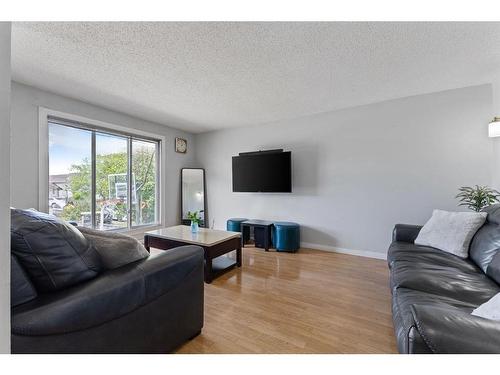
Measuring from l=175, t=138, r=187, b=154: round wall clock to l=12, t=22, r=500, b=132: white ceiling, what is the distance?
134 centimetres

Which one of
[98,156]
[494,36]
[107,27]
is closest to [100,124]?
[98,156]

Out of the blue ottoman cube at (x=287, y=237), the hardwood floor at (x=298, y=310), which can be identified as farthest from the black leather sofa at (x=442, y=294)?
the blue ottoman cube at (x=287, y=237)

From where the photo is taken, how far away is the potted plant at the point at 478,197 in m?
2.39

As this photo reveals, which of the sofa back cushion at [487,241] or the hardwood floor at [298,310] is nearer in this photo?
the hardwood floor at [298,310]

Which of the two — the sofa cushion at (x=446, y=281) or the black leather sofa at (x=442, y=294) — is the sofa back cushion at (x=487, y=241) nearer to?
the black leather sofa at (x=442, y=294)

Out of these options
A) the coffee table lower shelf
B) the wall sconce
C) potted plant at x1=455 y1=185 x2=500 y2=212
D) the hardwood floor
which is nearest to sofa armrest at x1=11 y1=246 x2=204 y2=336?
the hardwood floor

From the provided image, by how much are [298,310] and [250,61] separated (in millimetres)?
2298

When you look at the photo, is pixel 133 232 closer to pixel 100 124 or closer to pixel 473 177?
pixel 100 124

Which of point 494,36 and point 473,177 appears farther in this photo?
point 473,177

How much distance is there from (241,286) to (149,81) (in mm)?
2486

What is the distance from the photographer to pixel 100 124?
10.9ft

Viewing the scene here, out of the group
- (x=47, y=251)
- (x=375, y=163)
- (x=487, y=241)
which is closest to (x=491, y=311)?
(x=487, y=241)

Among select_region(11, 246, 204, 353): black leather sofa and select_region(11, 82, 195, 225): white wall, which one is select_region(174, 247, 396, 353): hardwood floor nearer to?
select_region(11, 246, 204, 353): black leather sofa

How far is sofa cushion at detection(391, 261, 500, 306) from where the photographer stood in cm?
130
